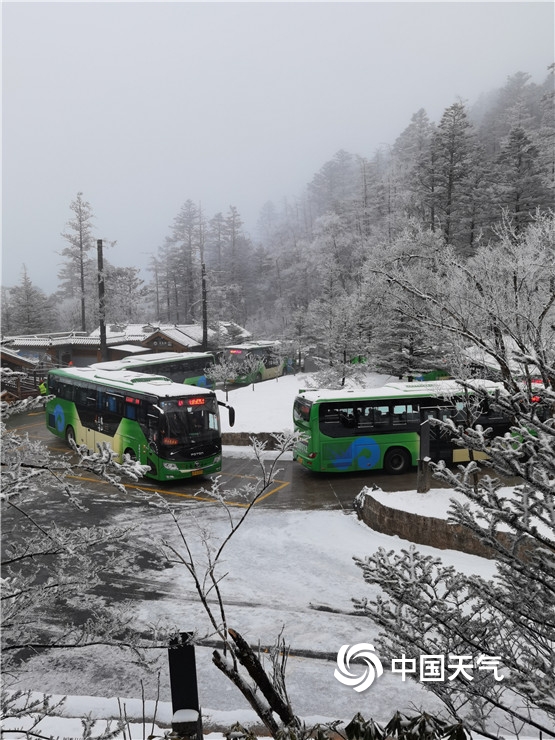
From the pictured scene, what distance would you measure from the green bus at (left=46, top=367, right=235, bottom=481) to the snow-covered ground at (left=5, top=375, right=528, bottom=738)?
1805mm

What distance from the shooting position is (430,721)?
3.53 meters

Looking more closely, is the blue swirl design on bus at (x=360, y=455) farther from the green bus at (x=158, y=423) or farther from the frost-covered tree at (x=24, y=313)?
the frost-covered tree at (x=24, y=313)

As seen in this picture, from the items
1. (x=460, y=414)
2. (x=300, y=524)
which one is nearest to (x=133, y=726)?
(x=300, y=524)

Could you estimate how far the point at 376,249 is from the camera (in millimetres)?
37594

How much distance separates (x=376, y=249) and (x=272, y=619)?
106ft

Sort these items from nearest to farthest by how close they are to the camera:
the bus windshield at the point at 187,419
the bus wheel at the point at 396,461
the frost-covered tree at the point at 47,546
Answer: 1. the frost-covered tree at the point at 47,546
2. the bus windshield at the point at 187,419
3. the bus wheel at the point at 396,461

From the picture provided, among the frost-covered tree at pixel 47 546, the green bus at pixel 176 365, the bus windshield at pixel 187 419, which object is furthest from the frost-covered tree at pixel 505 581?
the green bus at pixel 176 365

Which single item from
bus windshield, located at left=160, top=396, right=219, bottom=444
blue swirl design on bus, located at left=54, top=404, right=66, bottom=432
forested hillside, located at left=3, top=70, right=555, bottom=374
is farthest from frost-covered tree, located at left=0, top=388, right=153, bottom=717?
blue swirl design on bus, located at left=54, top=404, right=66, bottom=432

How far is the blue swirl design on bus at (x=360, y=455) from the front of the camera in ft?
55.4

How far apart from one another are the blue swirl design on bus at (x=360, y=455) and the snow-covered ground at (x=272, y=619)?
310 cm

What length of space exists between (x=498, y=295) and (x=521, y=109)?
60141mm

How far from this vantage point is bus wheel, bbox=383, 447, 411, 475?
56.3 ft

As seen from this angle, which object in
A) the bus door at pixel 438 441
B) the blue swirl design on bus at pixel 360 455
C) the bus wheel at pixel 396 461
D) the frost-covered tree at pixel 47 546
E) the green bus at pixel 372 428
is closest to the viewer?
the frost-covered tree at pixel 47 546

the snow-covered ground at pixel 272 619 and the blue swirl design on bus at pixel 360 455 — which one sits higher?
the blue swirl design on bus at pixel 360 455
